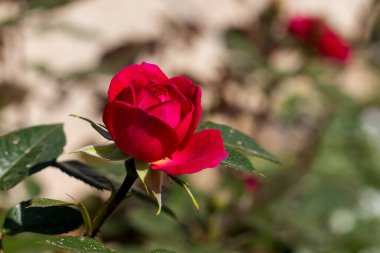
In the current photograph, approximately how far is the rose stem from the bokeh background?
141mm

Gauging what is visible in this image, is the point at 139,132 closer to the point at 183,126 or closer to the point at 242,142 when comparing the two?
the point at 183,126

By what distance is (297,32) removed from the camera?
6.21 feet

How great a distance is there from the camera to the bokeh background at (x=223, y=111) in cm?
143

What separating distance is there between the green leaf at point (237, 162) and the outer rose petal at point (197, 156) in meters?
0.02

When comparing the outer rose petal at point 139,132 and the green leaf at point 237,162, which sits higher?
the outer rose petal at point 139,132

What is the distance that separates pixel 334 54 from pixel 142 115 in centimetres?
141

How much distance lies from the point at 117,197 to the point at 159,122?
10 centimetres

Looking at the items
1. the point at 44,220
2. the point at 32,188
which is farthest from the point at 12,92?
the point at 44,220

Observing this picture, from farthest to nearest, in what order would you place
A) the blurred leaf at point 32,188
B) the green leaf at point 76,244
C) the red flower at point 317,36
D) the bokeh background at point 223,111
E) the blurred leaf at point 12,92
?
the red flower at point 317,36
the blurred leaf at point 12,92
the bokeh background at point 223,111
the blurred leaf at point 32,188
the green leaf at point 76,244

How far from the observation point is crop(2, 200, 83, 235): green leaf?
0.68 m

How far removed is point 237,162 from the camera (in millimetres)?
611

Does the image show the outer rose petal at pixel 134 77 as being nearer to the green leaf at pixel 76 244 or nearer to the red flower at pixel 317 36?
the green leaf at pixel 76 244

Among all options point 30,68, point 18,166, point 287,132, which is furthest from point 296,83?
point 18,166

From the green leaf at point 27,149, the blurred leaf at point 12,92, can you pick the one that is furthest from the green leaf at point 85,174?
the blurred leaf at point 12,92
